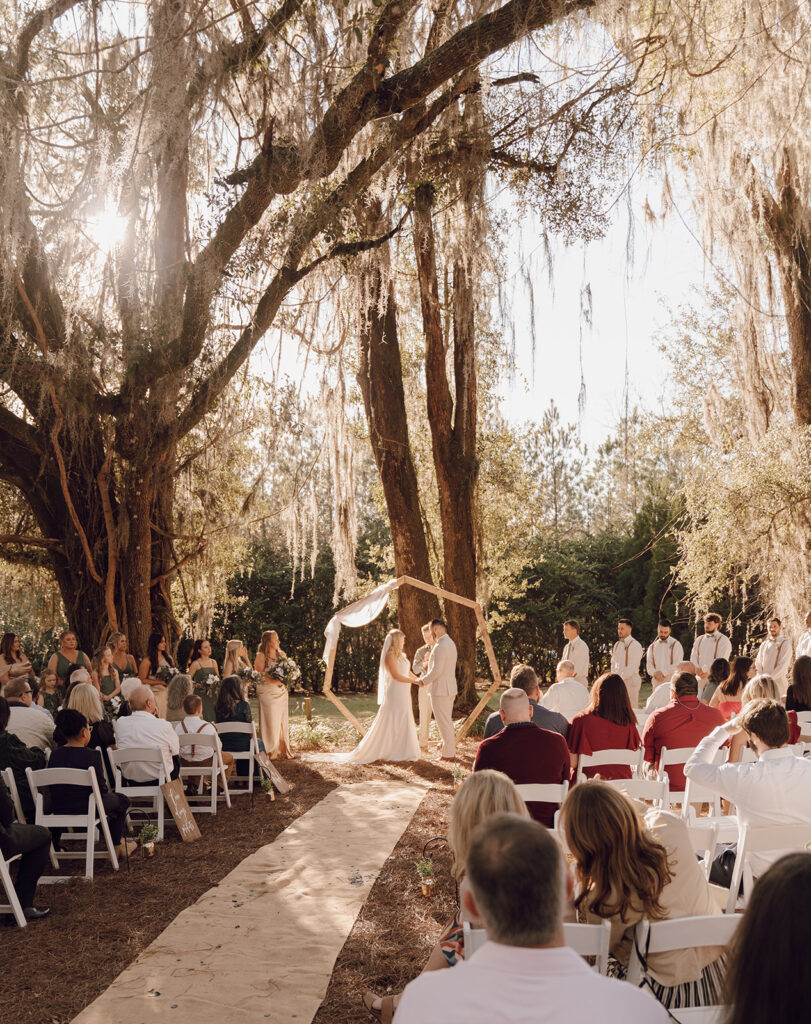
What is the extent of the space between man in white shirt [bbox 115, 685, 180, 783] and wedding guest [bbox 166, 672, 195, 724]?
1.61 m

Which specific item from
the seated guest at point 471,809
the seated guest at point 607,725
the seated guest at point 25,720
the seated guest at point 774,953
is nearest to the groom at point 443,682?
the seated guest at point 25,720

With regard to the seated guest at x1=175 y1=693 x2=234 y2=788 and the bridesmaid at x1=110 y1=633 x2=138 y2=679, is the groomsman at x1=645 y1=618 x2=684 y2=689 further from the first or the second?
the bridesmaid at x1=110 y1=633 x2=138 y2=679

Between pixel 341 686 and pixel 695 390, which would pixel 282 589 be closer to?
pixel 341 686

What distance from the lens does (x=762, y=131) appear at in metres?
9.96

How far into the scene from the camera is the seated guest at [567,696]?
8.37 meters

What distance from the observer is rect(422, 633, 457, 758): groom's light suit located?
1080 cm

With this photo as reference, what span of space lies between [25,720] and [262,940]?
3230 mm

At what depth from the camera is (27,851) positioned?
5.06m

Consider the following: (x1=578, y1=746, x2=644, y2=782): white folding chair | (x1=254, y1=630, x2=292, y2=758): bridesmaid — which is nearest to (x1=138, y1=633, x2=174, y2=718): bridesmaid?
(x1=254, y1=630, x2=292, y2=758): bridesmaid

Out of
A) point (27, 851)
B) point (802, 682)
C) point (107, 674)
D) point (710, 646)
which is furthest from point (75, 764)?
point (710, 646)

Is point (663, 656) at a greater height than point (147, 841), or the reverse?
point (663, 656)

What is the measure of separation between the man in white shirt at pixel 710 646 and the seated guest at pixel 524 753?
6683mm

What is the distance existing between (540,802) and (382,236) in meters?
7.56

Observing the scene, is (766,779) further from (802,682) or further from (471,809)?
(802,682)
